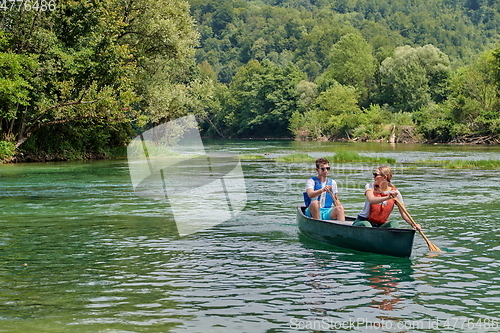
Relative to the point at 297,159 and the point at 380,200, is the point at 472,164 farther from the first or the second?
the point at 380,200

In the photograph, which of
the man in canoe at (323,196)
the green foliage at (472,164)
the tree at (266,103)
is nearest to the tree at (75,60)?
the green foliage at (472,164)

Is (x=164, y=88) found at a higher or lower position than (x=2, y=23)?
lower

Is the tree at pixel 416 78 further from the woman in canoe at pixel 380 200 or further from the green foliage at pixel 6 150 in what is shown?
the woman in canoe at pixel 380 200

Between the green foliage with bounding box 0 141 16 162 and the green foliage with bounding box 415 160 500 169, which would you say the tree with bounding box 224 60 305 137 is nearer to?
the green foliage with bounding box 415 160 500 169

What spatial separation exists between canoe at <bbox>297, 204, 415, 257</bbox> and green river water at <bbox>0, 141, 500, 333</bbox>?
206 mm

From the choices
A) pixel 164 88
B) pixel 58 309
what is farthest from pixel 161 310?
pixel 164 88

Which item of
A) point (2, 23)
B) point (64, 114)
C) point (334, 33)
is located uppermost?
point (334, 33)

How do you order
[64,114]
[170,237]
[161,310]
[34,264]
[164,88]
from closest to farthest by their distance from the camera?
[161,310]
[34,264]
[170,237]
[64,114]
[164,88]

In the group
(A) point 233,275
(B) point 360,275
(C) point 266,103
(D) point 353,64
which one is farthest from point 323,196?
(D) point 353,64

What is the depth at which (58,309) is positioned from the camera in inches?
368

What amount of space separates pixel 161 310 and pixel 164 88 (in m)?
39.9

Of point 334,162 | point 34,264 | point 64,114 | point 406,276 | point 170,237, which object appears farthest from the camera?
point 334,162

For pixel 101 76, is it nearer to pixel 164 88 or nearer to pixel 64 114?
pixel 64 114

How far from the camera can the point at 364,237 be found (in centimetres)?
1296
